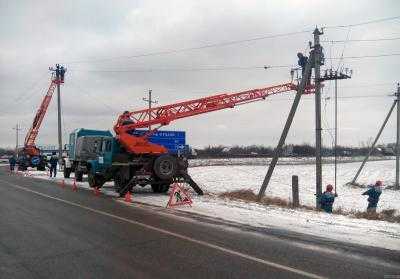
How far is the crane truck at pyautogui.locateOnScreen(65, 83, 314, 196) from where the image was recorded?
2089cm

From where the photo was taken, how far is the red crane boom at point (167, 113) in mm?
21484

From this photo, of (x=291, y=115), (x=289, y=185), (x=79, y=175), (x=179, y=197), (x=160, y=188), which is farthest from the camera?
(x=289, y=185)

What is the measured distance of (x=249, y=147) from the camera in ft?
500

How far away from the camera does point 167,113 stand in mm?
23875

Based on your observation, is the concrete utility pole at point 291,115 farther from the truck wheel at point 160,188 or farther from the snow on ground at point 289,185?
the truck wheel at point 160,188

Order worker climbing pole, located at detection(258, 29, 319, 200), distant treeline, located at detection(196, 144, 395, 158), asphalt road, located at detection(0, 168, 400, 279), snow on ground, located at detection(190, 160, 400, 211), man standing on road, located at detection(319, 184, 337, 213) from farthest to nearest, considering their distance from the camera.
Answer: distant treeline, located at detection(196, 144, 395, 158)
snow on ground, located at detection(190, 160, 400, 211)
worker climbing pole, located at detection(258, 29, 319, 200)
man standing on road, located at detection(319, 184, 337, 213)
asphalt road, located at detection(0, 168, 400, 279)

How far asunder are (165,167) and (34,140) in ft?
129

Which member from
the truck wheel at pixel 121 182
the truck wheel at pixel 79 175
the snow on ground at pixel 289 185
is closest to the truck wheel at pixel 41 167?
the snow on ground at pixel 289 185

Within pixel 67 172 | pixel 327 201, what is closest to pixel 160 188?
pixel 327 201

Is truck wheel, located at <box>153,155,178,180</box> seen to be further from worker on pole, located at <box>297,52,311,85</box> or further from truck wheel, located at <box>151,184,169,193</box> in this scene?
worker on pole, located at <box>297,52,311,85</box>

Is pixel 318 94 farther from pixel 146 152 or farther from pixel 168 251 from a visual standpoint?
pixel 168 251

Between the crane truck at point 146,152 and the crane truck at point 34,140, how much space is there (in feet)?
88.7

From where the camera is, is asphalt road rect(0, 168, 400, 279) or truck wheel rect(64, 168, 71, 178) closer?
asphalt road rect(0, 168, 400, 279)

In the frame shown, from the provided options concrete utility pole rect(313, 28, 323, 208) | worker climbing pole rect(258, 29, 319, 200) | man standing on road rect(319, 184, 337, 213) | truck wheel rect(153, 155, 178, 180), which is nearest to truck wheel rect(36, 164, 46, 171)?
truck wheel rect(153, 155, 178, 180)
